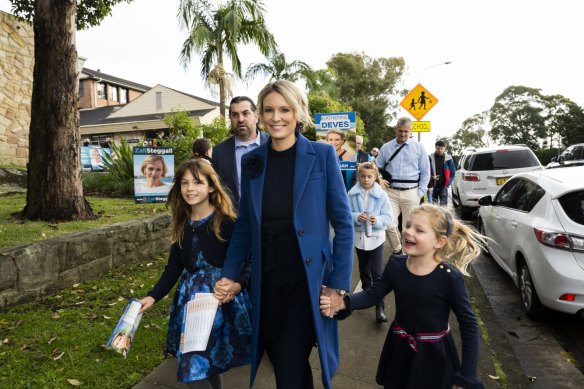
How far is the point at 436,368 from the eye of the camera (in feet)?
7.07

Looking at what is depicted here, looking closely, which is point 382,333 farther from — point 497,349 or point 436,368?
point 436,368

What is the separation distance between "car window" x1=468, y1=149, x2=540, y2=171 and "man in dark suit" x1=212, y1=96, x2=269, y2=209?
9127 mm

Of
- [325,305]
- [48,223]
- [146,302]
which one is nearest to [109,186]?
[48,223]

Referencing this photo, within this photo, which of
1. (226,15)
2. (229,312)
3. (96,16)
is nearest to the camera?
(229,312)

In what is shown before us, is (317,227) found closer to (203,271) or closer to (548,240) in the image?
(203,271)

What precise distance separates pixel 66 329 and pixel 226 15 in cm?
1602

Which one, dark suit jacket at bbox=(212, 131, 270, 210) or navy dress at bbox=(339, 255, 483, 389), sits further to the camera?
dark suit jacket at bbox=(212, 131, 270, 210)

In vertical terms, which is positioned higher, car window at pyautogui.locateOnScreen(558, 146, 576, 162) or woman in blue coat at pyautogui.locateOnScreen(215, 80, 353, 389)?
car window at pyautogui.locateOnScreen(558, 146, 576, 162)

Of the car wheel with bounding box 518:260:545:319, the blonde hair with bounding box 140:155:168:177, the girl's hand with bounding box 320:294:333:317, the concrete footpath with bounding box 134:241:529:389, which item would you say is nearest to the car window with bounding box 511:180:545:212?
the car wheel with bounding box 518:260:545:319

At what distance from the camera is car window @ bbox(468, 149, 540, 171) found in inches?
415

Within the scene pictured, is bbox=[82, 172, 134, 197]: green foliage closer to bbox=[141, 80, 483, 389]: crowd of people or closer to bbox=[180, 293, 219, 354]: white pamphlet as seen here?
bbox=[141, 80, 483, 389]: crowd of people

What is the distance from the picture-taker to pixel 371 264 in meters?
4.44

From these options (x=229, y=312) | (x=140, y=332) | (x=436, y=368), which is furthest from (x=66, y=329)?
(x=436, y=368)

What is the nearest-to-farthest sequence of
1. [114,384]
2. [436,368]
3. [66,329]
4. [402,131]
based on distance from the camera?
1. [436,368]
2. [114,384]
3. [66,329]
4. [402,131]
